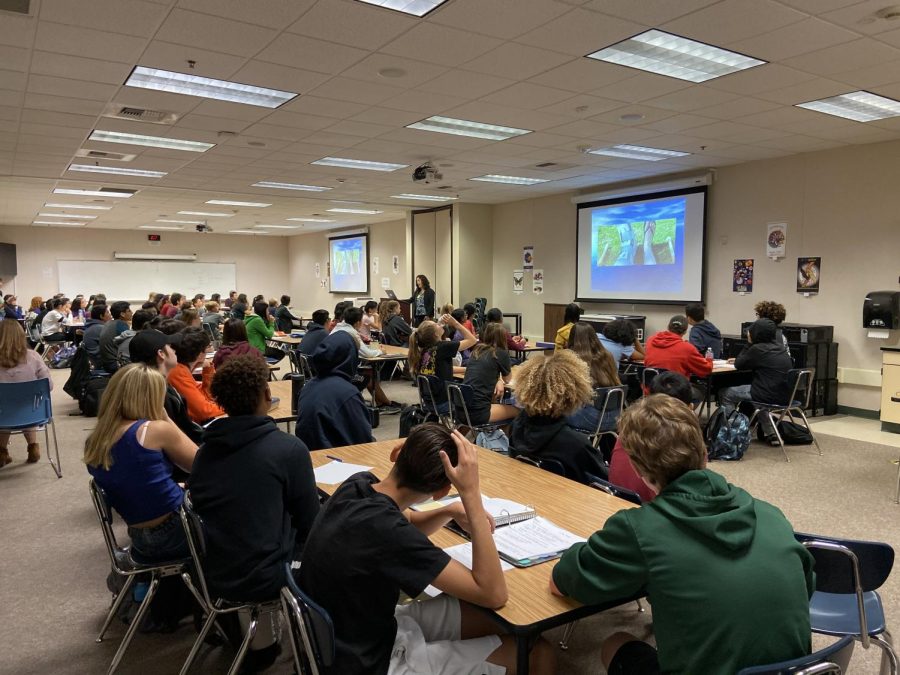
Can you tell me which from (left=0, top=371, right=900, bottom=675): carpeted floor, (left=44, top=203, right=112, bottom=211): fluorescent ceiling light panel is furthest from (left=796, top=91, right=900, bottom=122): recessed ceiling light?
(left=44, top=203, right=112, bottom=211): fluorescent ceiling light panel

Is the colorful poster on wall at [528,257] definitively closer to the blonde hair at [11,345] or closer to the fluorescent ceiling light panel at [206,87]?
the fluorescent ceiling light panel at [206,87]

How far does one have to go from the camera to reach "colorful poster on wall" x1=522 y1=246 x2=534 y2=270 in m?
11.7

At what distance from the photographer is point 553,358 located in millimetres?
3188

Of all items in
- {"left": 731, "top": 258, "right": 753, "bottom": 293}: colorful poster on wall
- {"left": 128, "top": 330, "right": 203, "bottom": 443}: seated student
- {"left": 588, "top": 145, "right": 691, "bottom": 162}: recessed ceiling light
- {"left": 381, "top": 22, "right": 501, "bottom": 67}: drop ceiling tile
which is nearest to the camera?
{"left": 128, "top": 330, "right": 203, "bottom": 443}: seated student

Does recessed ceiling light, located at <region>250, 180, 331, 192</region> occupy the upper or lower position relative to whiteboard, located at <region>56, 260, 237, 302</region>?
upper

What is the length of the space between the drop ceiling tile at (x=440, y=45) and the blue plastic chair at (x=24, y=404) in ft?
12.1

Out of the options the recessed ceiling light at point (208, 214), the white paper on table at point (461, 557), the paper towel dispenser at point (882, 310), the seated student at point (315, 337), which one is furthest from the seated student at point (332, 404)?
the recessed ceiling light at point (208, 214)

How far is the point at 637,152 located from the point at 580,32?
13.3ft

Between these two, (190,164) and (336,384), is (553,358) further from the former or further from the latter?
(190,164)

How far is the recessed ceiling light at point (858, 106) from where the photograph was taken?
17.6 feet

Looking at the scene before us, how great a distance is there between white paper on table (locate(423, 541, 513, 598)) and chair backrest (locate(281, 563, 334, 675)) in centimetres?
34

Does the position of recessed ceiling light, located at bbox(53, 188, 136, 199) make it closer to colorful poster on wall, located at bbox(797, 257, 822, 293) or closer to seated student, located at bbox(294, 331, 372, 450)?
seated student, located at bbox(294, 331, 372, 450)

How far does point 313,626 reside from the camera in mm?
1514

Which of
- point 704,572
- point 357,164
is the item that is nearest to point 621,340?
point 357,164
